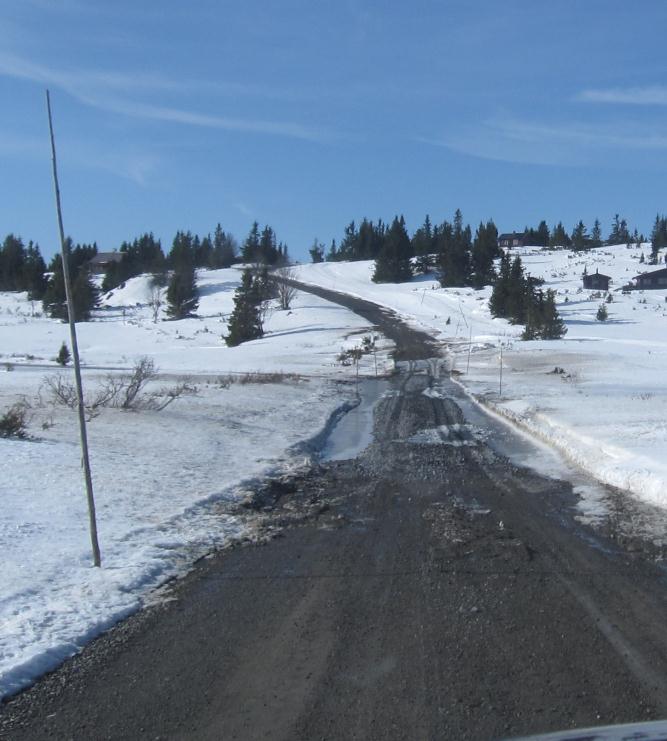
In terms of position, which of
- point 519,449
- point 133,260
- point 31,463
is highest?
point 133,260

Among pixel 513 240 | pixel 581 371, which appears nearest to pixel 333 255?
pixel 513 240

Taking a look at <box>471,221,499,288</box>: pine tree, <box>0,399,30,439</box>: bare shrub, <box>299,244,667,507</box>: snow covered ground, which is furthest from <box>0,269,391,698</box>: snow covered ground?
<box>471,221,499,288</box>: pine tree

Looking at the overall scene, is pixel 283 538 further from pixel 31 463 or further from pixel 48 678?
pixel 31 463

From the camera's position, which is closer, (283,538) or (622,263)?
(283,538)

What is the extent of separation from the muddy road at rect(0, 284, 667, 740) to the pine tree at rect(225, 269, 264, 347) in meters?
46.8

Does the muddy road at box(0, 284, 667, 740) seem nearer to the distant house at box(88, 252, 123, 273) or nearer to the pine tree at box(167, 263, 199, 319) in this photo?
the pine tree at box(167, 263, 199, 319)

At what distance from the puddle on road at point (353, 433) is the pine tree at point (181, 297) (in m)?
55.5

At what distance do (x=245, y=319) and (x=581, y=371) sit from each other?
1206 inches

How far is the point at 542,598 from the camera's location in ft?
22.4

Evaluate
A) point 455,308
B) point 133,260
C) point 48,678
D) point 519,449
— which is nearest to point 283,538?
point 48,678

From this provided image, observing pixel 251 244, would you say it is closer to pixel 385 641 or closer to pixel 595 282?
pixel 595 282

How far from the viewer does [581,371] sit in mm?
32062

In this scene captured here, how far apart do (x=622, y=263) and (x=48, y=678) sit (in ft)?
419

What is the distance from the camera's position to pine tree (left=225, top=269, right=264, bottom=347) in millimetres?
56750
